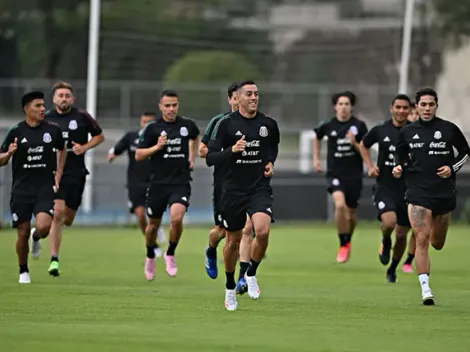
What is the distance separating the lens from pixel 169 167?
1850 cm

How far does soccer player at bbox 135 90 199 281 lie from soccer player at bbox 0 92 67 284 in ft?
4.65

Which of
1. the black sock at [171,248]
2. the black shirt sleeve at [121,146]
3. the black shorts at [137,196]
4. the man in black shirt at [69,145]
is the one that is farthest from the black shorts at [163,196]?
the black shirt sleeve at [121,146]

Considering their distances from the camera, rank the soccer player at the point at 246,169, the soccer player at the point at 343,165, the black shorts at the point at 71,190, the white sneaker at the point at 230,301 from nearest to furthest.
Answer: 1. the white sneaker at the point at 230,301
2. the soccer player at the point at 246,169
3. the black shorts at the point at 71,190
4. the soccer player at the point at 343,165

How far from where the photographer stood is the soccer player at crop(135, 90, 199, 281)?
60.0 feet

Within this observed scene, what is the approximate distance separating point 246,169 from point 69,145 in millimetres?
5405

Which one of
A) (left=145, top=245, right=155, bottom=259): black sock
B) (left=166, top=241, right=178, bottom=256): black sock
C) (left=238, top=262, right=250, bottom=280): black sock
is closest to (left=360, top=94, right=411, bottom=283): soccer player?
(left=166, top=241, right=178, bottom=256): black sock

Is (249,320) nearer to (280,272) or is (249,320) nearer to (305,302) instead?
(305,302)

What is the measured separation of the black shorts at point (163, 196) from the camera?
1841 cm

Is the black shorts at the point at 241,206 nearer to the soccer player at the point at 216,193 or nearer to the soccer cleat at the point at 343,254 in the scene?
the soccer player at the point at 216,193

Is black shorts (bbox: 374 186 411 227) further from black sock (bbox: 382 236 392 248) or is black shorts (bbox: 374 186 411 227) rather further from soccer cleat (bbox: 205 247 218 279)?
soccer cleat (bbox: 205 247 218 279)

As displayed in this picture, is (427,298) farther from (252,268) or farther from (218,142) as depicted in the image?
(218,142)

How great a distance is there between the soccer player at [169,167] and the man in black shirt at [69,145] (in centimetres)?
110

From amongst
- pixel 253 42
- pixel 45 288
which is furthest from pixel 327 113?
pixel 45 288

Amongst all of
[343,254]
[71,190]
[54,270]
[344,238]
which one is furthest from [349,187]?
[54,270]
